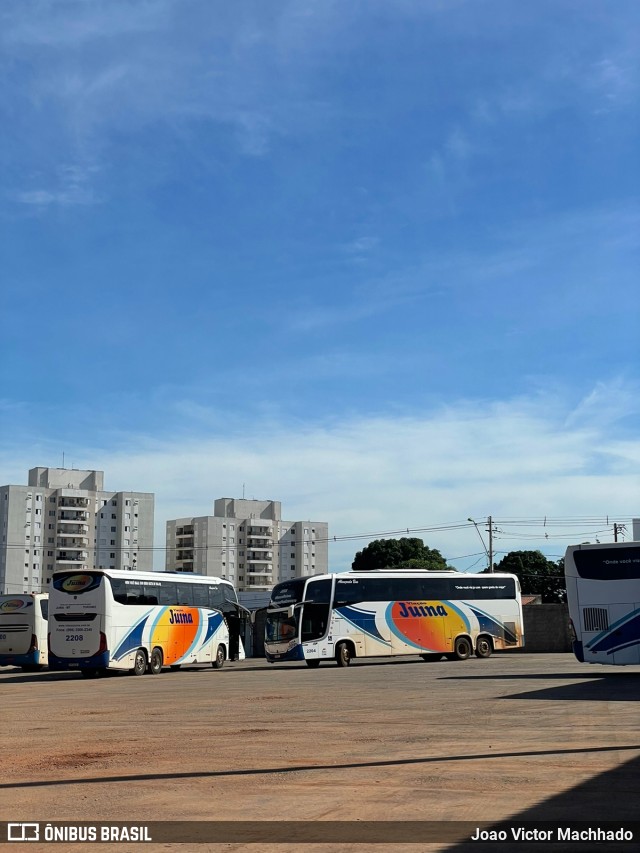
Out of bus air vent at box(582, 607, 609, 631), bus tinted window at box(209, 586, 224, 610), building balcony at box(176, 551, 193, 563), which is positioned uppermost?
building balcony at box(176, 551, 193, 563)

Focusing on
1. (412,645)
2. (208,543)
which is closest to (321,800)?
(412,645)

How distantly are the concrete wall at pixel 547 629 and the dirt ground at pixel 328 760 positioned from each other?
3111 cm

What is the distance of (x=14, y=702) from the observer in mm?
21547

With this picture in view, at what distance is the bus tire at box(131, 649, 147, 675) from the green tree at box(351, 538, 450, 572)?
70.6 metres

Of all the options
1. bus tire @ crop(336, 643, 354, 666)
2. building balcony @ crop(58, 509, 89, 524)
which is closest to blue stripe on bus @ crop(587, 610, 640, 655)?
bus tire @ crop(336, 643, 354, 666)

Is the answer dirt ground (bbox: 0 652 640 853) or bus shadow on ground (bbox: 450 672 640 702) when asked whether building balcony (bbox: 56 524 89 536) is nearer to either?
bus shadow on ground (bbox: 450 672 640 702)

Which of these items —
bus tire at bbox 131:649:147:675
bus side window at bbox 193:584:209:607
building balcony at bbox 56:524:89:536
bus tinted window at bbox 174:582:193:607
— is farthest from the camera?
building balcony at bbox 56:524:89:536

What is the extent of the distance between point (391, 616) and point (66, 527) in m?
106

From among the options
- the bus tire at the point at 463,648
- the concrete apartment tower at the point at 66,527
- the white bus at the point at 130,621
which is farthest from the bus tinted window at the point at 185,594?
the concrete apartment tower at the point at 66,527

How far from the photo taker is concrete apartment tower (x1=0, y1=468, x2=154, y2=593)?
132125mm

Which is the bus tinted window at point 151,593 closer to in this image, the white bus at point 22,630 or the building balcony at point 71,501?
the white bus at point 22,630

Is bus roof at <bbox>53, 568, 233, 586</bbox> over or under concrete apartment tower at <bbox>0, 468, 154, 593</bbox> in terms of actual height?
under

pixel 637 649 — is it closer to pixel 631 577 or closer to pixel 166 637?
pixel 631 577

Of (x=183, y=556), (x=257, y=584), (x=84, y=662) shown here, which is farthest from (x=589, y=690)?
(x=183, y=556)
